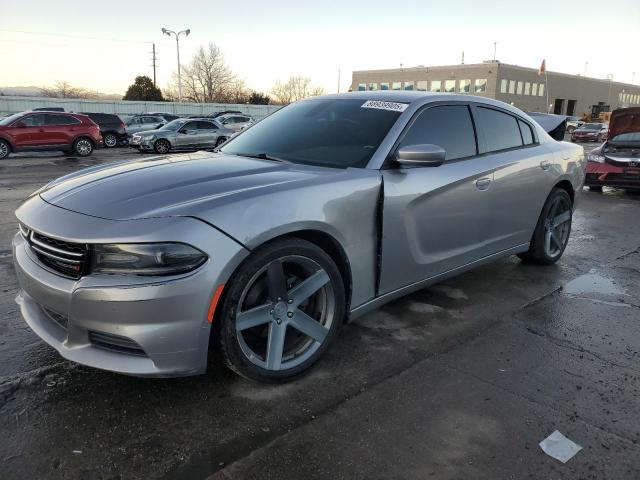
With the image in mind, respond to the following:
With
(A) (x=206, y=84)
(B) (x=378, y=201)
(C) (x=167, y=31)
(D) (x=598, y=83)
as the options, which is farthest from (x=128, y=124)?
(D) (x=598, y=83)

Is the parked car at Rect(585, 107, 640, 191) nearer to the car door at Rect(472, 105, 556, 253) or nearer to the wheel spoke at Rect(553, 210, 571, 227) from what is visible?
the wheel spoke at Rect(553, 210, 571, 227)

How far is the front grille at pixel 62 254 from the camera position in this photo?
7.62 feet

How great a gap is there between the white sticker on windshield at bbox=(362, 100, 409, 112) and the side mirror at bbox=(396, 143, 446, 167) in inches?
20.1

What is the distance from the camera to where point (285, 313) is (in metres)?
2.75

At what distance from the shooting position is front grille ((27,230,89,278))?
2322mm

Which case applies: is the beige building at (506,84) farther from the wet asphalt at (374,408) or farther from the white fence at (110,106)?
the wet asphalt at (374,408)

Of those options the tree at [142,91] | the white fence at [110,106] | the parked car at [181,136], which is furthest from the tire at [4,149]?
the tree at [142,91]

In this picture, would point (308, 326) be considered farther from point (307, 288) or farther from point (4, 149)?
point (4, 149)

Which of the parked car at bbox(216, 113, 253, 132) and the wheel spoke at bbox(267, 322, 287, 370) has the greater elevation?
the parked car at bbox(216, 113, 253, 132)

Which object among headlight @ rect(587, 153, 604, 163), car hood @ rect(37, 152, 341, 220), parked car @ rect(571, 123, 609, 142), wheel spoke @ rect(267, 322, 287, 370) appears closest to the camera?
car hood @ rect(37, 152, 341, 220)

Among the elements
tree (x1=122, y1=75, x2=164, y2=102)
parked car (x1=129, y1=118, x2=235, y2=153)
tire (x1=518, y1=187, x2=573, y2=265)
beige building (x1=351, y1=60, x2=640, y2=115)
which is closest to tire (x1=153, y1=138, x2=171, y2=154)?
parked car (x1=129, y1=118, x2=235, y2=153)

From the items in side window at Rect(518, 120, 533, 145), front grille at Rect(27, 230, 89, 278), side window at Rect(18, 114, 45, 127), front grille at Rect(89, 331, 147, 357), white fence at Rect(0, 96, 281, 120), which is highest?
white fence at Rect(0, 96, 281, 120)

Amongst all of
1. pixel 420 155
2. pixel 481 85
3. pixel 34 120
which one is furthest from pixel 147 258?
pixel 481 85

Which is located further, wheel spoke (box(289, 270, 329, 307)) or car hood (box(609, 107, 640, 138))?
car hood (box(609, 107, 640, 138))
